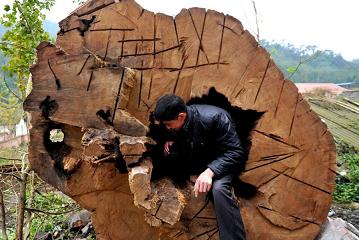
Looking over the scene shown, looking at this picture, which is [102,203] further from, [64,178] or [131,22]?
[131,22]

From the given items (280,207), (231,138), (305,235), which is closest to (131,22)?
(231,138)

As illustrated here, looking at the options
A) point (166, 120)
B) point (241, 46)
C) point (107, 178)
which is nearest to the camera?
point (166, 120)

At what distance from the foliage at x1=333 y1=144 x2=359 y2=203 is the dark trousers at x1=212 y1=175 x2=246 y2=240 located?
3.67 metres

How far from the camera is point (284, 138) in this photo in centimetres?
265

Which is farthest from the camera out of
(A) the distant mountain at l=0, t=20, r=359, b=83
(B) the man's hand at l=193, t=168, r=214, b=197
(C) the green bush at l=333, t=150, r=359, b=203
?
(A) the distant mountain at l=0, t=20, r=359, b=83

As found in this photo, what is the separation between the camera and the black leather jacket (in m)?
2.45

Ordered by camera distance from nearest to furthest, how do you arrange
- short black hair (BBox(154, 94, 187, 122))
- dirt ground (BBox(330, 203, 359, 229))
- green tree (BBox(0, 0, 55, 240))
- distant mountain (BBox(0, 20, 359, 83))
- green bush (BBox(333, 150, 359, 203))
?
short black hair (BBox(154, 94, 187, 122))
green tree (BBox(0, 0, 55, 240))
dirt ground (BBox(330, 203, 359, 229))
green bush (BBox(333, 150, 359, 203))
distant mountain (BBox(0, 20, 359, 83))

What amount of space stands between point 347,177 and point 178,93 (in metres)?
4.55

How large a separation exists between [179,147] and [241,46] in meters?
0.78

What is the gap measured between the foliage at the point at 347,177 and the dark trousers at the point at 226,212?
367 cm

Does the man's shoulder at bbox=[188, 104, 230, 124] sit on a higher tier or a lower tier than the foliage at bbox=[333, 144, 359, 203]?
higher

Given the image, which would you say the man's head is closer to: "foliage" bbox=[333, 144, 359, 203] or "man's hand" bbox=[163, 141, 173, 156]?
"man's hand" bbox=[163, 141, 173, 156]

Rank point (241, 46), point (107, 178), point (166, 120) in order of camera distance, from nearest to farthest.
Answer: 1. point (166, 120)
2. point (241, 46)
3. point (107, 178)

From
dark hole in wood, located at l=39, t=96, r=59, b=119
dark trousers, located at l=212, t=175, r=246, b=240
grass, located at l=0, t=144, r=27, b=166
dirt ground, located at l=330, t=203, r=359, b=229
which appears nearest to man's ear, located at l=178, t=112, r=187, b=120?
dark trousers, located at l=212, t=175, r=246, b=240
